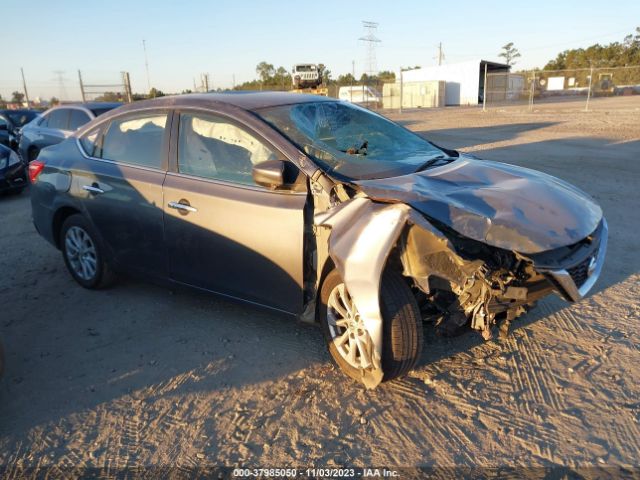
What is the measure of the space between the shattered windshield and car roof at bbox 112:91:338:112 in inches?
4.1

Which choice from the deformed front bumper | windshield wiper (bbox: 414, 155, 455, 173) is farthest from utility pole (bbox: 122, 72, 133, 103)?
the deformed front bumper

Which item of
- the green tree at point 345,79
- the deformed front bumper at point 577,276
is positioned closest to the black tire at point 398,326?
the deformed front bumper at point 577,276

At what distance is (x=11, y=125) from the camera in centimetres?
1569

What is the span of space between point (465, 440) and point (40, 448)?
2.32 m

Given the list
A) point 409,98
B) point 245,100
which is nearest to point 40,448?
point 245,100

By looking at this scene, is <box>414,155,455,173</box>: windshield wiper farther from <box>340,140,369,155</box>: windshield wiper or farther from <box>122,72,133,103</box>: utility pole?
<box>122,72,133,103</box>: utility pole

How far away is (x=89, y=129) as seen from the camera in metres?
4.84

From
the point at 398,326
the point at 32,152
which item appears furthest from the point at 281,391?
the point at 32,152

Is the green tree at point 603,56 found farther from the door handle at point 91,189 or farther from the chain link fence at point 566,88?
the door handle at point 91,189

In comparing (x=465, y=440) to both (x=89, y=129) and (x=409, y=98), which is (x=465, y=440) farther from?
(x=409, y=98)

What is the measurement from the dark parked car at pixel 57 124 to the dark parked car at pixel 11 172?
2.51ft

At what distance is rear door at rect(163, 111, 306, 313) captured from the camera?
3.39 meters

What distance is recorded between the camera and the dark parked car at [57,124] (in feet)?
33.5

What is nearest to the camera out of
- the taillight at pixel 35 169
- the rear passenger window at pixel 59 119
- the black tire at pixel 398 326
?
the black tire at pixel 398 326
